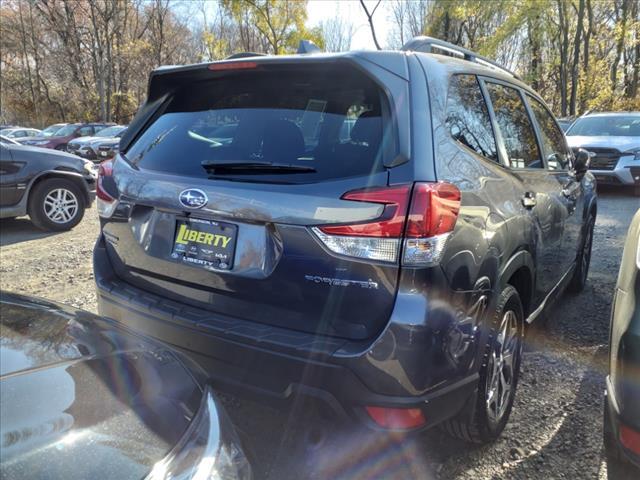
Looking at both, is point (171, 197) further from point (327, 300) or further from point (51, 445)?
point (51, 445)

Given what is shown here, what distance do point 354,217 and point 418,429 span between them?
0.84 meters

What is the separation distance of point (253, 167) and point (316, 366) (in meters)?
0.86

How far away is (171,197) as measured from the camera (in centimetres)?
224

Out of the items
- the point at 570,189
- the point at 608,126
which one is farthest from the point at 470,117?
the point at 608,126

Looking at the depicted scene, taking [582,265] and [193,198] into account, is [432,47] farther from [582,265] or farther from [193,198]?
[582,265]

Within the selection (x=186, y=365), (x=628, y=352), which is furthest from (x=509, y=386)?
(x=186, y=365)

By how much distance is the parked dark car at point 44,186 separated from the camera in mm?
6699

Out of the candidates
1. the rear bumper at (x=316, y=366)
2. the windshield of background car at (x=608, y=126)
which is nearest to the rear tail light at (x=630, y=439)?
the rear bumper at (x=316, y=366)

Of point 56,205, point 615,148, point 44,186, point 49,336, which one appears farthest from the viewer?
point 615,148

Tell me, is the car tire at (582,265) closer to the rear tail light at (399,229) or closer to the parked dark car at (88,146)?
the rear tail light at (399,229)

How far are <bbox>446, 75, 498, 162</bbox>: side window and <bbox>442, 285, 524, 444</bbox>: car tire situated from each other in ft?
2.28

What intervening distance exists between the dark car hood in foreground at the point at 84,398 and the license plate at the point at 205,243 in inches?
17.1

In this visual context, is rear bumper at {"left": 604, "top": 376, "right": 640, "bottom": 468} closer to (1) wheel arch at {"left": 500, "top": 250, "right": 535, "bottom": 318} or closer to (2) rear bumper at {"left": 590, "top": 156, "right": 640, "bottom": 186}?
(1) wheel arch at {"left": 500, "top": 250, "right": 535, "bottom": 318}

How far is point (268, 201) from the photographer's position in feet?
6.50
